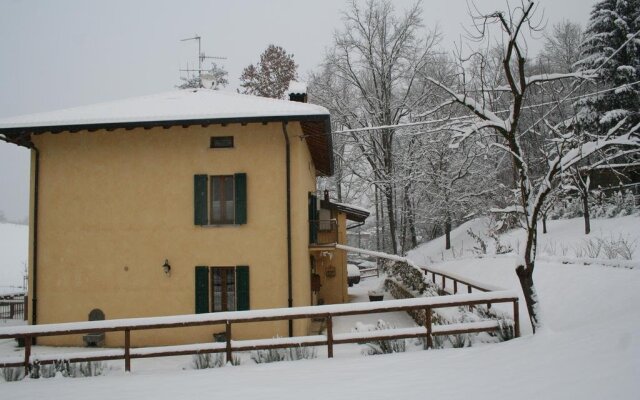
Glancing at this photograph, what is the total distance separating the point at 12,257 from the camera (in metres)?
36.9

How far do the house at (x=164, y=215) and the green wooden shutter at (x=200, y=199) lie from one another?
3 cm

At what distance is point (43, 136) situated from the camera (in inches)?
470

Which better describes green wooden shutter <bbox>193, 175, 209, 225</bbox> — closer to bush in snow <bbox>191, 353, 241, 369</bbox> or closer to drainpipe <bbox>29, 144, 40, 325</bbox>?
drainpipe <bbox>29, 144, 40, 325</bbox>

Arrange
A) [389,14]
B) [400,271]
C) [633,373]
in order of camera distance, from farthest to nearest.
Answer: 1. [389,14]
2. [400,271]
3. [633,373]

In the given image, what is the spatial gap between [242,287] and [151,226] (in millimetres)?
2816

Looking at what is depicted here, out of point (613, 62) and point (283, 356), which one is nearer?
point (283, 356)

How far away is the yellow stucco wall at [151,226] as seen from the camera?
11398 mm

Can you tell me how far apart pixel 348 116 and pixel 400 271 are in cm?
1131

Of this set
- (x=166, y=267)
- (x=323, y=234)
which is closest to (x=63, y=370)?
(x=166, y=267)

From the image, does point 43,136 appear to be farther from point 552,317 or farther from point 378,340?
point 552,317

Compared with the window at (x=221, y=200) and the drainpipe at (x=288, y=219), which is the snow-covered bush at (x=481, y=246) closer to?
the drainpipe at (x=288, y=219)

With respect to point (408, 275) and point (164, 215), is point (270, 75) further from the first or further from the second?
point (164, 215)

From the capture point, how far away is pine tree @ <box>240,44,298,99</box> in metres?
33.8

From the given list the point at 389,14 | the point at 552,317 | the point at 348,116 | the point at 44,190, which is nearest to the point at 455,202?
the point at 348,116
